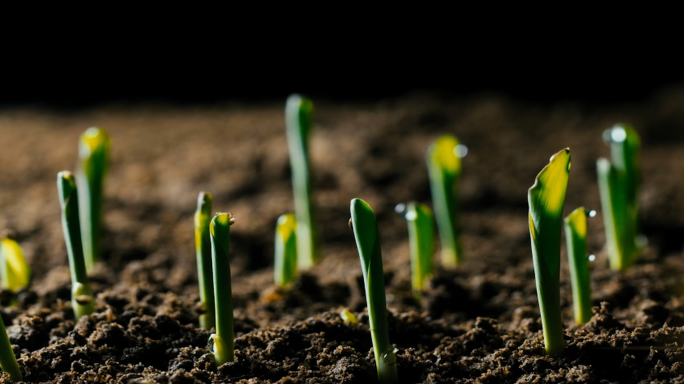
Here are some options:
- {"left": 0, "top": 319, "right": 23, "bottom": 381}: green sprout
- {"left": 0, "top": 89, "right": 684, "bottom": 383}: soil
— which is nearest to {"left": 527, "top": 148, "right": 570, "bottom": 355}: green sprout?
{"left": 0, "top": 89, "right": 684, "bottom": 383}: soil

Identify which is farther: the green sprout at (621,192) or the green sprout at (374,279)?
the green sprout at (621,192)

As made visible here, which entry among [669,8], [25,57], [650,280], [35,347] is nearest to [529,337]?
[650,280]

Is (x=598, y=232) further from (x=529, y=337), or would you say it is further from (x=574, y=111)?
(x=574, y=111)

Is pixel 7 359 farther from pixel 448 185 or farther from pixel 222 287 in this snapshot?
pixel 448 185

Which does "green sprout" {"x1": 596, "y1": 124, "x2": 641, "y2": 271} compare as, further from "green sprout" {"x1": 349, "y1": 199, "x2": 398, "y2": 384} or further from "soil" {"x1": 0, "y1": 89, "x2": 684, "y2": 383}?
"green sprout" {"x1": 349, "y1": 199, "x2": 398, "y2": 384}

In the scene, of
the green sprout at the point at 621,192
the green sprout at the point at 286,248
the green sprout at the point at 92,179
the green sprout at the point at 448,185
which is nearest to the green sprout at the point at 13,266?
the green sprout at the point at 92,179

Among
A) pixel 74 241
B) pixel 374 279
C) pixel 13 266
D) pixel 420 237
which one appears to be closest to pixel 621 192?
pixel 420 237

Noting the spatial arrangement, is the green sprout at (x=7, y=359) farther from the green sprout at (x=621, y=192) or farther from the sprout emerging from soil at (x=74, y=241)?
the green sprout at (x=621, y=192)
